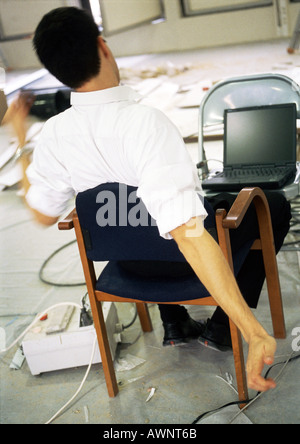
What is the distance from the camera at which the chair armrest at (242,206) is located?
1512 mm

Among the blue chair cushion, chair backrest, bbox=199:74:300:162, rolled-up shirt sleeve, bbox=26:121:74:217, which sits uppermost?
rolled-up shirt sleeve, bbox=26:121:74:217

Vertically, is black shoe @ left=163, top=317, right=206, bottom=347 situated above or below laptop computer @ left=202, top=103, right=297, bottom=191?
below

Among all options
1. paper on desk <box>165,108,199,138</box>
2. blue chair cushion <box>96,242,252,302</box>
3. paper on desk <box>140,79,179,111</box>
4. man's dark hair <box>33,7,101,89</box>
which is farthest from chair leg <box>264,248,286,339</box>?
paper on desk <box>140,79,179,111</box>

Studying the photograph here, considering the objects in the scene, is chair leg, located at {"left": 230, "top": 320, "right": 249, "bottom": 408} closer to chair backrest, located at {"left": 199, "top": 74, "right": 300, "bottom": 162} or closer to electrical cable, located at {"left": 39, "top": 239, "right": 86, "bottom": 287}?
electrical cable, located at {"left": 39, "top": 239, "right": 86, "bottom": 287}

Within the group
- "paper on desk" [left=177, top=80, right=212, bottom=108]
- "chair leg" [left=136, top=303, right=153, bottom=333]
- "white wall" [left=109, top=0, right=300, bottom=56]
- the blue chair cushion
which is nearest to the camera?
the blue chair cushion

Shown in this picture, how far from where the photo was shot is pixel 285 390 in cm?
176

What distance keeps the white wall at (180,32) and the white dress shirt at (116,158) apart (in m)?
6.23

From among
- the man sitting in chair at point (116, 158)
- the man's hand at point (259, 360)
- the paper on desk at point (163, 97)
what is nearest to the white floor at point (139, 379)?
the man sitting in chair at point (116, 158)

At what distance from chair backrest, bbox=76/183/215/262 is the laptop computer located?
92 cm

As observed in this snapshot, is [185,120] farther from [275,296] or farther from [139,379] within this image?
[139,379]

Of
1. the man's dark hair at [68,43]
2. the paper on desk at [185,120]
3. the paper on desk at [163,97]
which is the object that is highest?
the man's dark hair at [68,43]

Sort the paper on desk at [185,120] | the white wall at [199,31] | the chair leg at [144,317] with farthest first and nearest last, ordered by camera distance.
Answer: the white wall at [199,31] < the paper on desk at [185,120] < the chair leg at [144,317]

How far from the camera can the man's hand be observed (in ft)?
3.73

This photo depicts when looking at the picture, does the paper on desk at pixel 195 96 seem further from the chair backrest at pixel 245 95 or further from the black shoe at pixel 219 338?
the black shoe at pixel 219 338
